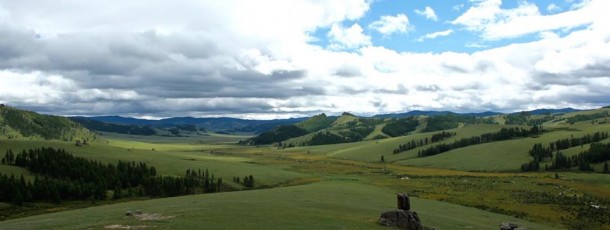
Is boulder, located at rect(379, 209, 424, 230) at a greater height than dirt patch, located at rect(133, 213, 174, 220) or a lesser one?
lesser

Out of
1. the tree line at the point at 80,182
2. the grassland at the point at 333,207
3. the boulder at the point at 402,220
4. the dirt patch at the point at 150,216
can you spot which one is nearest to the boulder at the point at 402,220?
the boulder at the point at 402,220

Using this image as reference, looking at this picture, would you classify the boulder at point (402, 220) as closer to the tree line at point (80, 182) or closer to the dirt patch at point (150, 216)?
the dirt patch at point (150, 216)

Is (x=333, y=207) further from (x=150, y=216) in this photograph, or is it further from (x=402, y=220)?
(x=150, y=216)

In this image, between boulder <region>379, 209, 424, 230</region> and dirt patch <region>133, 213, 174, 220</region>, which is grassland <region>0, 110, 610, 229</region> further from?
boulder <region>379, 209, 424, 230</region>

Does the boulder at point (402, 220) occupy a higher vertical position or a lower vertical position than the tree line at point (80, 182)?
higher

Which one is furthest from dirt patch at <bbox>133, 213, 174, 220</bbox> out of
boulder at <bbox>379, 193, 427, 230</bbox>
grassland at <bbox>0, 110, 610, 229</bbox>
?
boulder at <bbox>379, 193, 427, 230</bbox>

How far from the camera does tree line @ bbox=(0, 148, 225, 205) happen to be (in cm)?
10256

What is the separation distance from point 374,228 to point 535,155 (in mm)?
185390

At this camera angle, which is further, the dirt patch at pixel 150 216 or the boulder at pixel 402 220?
the boulder at pixel 402 220

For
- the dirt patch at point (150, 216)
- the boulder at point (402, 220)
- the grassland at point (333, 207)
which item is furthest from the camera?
the boulder at point (402, 220)

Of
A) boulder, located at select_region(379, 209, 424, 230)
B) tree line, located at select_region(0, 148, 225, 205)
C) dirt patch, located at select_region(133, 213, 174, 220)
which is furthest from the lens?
tree line, located at select_region(0, 148, 225, 205)

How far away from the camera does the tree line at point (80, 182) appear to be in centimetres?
10256

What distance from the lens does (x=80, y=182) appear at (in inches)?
4653

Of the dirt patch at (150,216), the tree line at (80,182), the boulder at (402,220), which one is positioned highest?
the dirt patch at (150,216)
